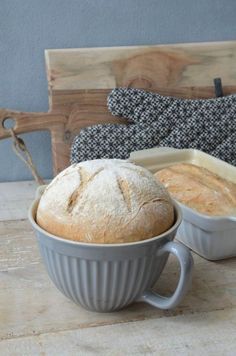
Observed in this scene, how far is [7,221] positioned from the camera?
0.91m

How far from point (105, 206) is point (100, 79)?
1.94 ft

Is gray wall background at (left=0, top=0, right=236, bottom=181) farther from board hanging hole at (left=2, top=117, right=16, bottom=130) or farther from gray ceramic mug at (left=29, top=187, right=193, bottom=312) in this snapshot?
gray ceramic mug at (left=29, top=187, right=193, bottom=312)

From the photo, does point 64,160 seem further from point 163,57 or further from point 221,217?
point 221,217

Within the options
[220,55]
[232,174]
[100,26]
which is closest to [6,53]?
[100,26]

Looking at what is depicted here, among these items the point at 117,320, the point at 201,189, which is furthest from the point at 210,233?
the point at 117,320

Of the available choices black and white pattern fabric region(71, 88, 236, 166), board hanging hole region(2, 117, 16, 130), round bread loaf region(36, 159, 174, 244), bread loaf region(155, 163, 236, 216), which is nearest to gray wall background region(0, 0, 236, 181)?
A: board hanging hole region(2, 117, 16, 130)

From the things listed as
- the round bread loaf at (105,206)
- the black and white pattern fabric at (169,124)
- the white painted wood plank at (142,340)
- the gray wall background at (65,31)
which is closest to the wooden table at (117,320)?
the white painted wood plank at (142,340)

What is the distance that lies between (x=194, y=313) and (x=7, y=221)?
388 mm

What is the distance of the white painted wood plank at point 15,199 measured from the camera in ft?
3.12

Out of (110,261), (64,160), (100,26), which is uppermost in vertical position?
(100,26)

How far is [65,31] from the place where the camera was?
117 cm

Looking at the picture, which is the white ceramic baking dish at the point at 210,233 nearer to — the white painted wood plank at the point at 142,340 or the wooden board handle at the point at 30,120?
the white painted wood plank at the point at 142,340

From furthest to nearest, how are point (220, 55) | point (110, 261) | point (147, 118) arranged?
point (220, 55) → point (147, 118) → point (110, 261)

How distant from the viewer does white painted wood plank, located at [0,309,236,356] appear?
0.58 m
